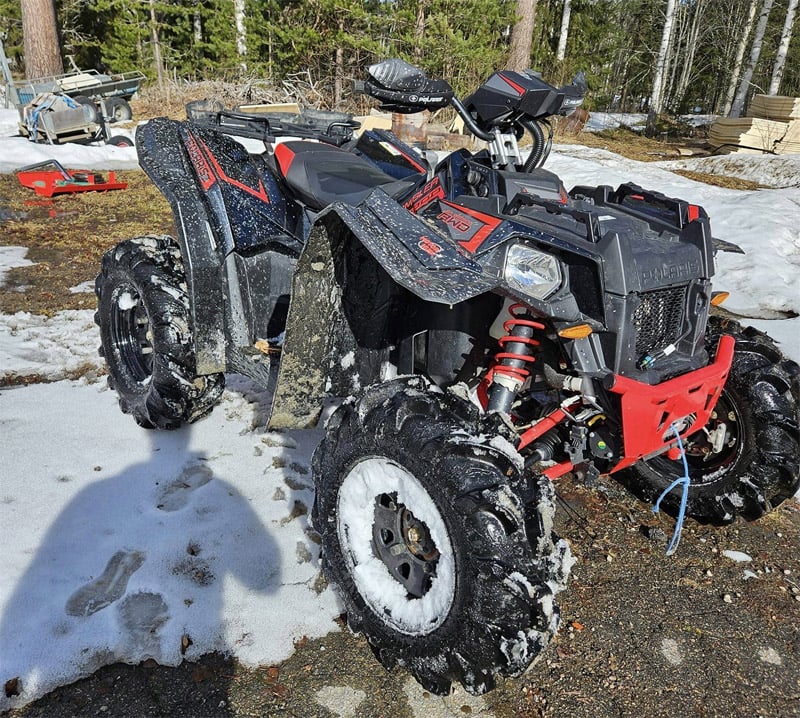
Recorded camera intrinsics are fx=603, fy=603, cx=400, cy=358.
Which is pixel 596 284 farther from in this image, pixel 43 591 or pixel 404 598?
pixel 43 591

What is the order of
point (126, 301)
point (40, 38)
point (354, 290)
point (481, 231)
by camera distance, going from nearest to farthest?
1. point (481, 231)
2. point (354, 290)
3. point (126, 301)
4. point (40, 38)

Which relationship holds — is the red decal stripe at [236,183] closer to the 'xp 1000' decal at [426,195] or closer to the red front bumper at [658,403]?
the 'xp 1000' decal at [426,195]

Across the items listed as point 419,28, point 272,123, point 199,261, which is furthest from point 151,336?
point 419,28

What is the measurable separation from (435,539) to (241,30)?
21.4 m

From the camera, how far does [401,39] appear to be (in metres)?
15.9

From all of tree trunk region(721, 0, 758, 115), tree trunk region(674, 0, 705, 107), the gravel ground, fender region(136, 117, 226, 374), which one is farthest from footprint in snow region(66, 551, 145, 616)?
tree trunk region(674, 0, 705, 107)

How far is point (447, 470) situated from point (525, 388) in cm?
83

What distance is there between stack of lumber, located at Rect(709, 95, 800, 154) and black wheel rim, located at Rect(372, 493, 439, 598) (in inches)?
560

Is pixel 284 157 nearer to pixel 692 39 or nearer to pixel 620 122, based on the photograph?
pixel 620 122

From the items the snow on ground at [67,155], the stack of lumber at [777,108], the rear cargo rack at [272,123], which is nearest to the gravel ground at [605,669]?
the rear cargo rack at [272,123]

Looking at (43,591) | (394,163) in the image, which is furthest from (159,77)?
(43,591)

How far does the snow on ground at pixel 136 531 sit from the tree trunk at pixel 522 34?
13.8m

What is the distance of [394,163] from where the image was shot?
134 inches

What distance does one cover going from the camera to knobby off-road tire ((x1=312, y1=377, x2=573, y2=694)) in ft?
5.39
